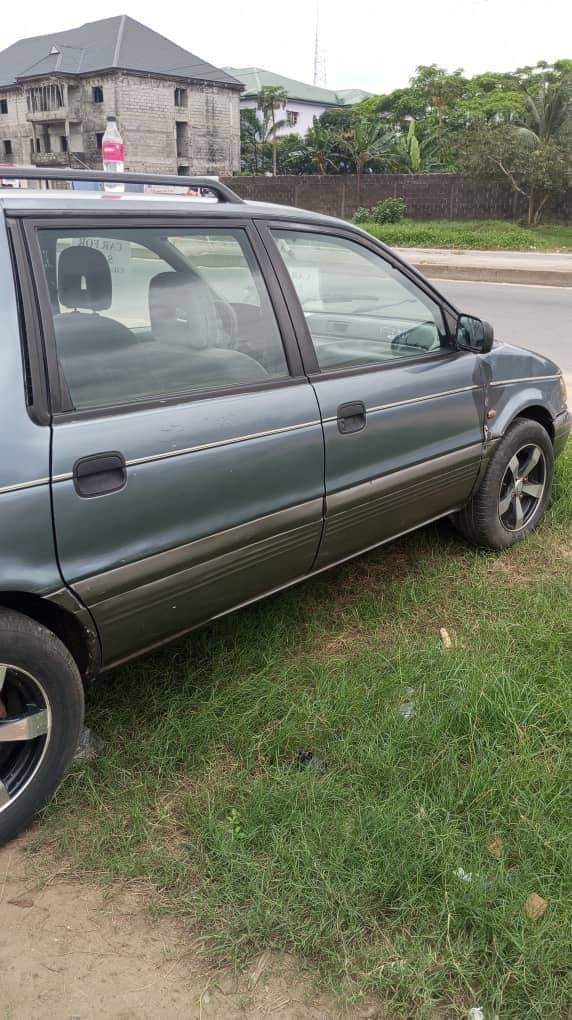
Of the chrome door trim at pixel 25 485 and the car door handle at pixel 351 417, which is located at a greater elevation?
the chrome door trim at pixel 25 485

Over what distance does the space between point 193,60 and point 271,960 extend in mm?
75933

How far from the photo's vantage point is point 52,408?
231 centimetres

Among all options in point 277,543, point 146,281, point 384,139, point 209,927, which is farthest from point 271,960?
point 384,139

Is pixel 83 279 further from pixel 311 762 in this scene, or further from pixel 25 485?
pixel 311 762

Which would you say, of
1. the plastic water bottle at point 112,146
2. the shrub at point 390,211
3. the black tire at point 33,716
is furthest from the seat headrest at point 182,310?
the shrub at point 390,211

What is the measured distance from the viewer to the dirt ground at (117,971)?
198 cm

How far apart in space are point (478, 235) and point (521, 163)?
144 inches

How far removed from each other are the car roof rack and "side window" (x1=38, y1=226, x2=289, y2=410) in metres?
0.20

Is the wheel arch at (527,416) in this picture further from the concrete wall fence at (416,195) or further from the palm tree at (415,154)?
the palm tree at (415,154)

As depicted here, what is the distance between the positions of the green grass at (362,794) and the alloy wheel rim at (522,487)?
0.58 meters

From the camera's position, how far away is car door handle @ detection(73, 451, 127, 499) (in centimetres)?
231

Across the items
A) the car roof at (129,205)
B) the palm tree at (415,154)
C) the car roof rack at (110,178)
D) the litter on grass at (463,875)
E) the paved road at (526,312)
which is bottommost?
the litter on grass at (463,875)

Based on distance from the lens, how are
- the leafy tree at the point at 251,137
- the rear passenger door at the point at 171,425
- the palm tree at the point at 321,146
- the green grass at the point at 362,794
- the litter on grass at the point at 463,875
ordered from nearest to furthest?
the green grass at the point at 362,794 → the litter on grass at the point at 463,875 → the rear passenger door at the point at 171,425 → the palm tree at the point at 321,146 → the leafy tree at the point at 251,137

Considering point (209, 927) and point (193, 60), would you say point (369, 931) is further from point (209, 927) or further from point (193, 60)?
point (193, 60)
